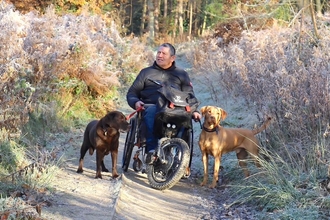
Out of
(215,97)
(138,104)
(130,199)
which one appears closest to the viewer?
(130,199)

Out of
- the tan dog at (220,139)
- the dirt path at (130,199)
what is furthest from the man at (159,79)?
the dirt path at (130,199)

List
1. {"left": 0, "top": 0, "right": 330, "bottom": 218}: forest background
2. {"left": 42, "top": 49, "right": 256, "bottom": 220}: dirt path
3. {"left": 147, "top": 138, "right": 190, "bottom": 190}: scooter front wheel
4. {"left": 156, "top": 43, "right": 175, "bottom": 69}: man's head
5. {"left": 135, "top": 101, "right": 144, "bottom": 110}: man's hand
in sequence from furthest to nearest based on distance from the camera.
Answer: {"left": 156, "top": 43, "right": 175, "bottom": 69}: man's head < {"left": 135, "top": 101, "right": 144, "bottom": 110}: man's hand < {"left": 147, "top": 138, "right": 190, "bottom": 190}: scooter front wheel < {"left": 0, "top": 0, "right": 330, "bottom": 218}: forest background < {"left": 42, "top": 49, "right": 256, "bottom": 220}: dirt path

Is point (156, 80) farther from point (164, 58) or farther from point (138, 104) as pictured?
point (138, 104)

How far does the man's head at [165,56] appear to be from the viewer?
22.3 feet

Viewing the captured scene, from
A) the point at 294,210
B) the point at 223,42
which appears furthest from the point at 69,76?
the point at 223,42

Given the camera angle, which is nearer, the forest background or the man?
the forest background

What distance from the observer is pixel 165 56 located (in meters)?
6.82

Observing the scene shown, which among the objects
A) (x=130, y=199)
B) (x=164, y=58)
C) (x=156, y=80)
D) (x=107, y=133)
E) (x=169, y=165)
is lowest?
(x=130, y=199)

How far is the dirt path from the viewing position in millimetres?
5016

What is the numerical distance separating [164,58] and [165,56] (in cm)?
A: 3

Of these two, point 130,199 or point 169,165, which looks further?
point 169,165

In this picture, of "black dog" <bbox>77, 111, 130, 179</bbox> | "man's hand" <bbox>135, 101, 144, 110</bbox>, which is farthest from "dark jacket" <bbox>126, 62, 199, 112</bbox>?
"black dog" <bbox>77, 111, 130, 179</bbox>

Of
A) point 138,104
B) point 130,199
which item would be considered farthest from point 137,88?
point 130,199

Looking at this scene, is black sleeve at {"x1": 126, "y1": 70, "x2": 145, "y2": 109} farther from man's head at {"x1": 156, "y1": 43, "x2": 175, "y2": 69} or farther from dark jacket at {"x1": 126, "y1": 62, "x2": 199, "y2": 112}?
man's head at {"x1": 156, "y1": 43, "x2": 175, "y2": 69}
